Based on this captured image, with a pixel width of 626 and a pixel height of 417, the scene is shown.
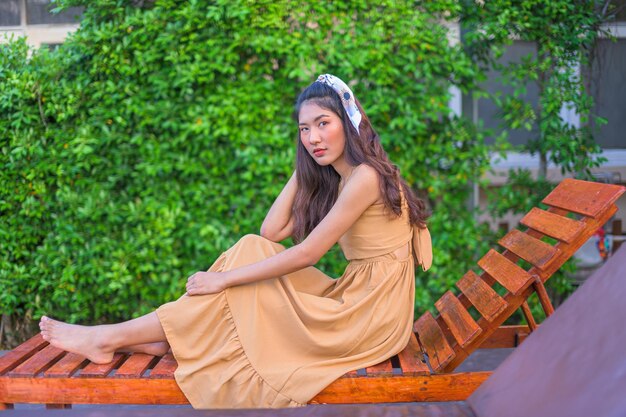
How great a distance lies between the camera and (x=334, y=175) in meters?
3.19

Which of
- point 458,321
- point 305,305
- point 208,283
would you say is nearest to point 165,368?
point 208,283

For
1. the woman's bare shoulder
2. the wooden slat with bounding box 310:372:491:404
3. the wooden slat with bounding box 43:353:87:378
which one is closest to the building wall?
the wooden slat with bounding box 43:353:87:378

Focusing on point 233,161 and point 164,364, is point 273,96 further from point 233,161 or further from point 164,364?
point 164,364

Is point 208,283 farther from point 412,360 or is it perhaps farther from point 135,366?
point 412,360

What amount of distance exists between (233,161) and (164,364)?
6.34 ft

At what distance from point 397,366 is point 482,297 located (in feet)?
1.49

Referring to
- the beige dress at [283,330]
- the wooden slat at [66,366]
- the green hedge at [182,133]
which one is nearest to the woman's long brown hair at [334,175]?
the beige dress at [283,330]

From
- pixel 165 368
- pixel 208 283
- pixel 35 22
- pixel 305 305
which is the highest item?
pixel 35 22

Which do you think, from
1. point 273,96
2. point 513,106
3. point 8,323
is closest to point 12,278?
point 8,323

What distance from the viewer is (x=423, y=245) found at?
305 cm

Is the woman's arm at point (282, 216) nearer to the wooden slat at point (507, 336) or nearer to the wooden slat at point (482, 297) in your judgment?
the wooden slat at point (482, 297)

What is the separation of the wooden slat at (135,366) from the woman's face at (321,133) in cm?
106

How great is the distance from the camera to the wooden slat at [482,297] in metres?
2.63

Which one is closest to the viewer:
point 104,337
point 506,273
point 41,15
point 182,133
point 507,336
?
point 104,337
